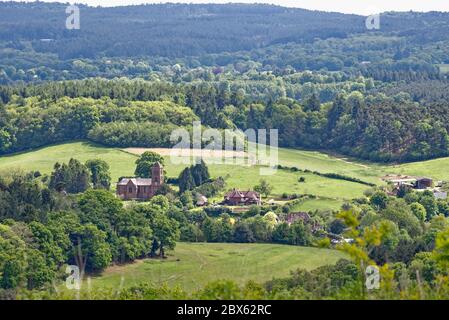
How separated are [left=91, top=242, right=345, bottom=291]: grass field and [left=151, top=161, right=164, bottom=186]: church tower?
71.4 feet

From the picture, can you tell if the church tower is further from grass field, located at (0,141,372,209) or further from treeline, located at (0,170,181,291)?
treeline, located at (0,170,181,291)

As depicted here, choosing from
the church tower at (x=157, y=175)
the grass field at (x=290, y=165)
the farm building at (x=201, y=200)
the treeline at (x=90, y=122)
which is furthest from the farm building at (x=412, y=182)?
the treeline at (x=90, y=122)

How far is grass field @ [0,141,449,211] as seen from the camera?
306 feet

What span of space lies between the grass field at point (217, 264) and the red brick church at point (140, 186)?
18762 millimetres

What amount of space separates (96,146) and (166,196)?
988 inches

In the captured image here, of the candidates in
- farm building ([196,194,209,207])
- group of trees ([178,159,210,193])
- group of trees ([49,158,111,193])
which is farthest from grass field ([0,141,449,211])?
farm building ([196,194,209,207])

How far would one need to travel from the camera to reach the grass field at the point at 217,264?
206ft

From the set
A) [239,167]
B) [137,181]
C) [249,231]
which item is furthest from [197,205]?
[239,167]

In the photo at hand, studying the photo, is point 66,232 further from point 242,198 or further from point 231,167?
point 231,167

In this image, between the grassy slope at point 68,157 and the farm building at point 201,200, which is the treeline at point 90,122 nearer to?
the grassy slope at point 68,157

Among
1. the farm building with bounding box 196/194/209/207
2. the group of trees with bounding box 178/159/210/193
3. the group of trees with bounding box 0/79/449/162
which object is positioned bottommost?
the farm building with bounding box 196/194/209/207

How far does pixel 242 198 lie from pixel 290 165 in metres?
15.7
